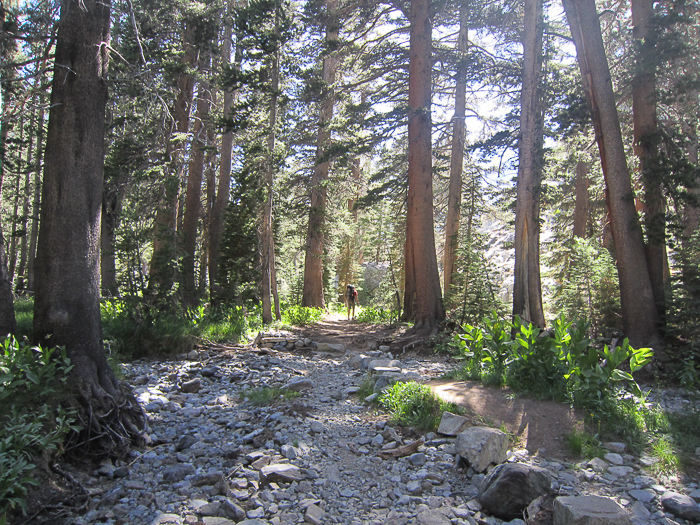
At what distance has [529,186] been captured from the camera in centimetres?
1012

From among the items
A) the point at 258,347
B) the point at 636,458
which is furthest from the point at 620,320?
the point at 258,347

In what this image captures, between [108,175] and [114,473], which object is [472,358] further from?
[108,175]

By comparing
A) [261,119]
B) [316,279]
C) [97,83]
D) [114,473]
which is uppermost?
[261,119]

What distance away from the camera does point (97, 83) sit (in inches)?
208

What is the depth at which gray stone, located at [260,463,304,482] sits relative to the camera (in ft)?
14.1

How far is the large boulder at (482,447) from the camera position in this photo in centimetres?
430

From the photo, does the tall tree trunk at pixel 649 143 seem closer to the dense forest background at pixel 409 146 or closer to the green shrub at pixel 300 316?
the dense forest background at pixel 409 146

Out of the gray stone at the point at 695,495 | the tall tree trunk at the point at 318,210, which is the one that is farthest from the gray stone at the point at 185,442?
the tall tree trunk at the point at 318,210

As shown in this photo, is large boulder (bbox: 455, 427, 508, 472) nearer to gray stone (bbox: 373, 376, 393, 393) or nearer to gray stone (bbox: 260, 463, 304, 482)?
gray stone (bbox: 260, 463, 304, 482)

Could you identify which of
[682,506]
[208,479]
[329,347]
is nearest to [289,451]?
[208,479]

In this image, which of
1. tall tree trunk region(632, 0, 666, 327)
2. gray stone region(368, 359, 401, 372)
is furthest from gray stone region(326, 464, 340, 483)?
tall tree trunk region(632, 0, 666, 327)

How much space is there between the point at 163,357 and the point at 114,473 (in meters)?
5.65

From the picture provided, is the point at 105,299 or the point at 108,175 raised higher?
the point at 108,175

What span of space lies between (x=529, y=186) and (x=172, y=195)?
29.6 feet
